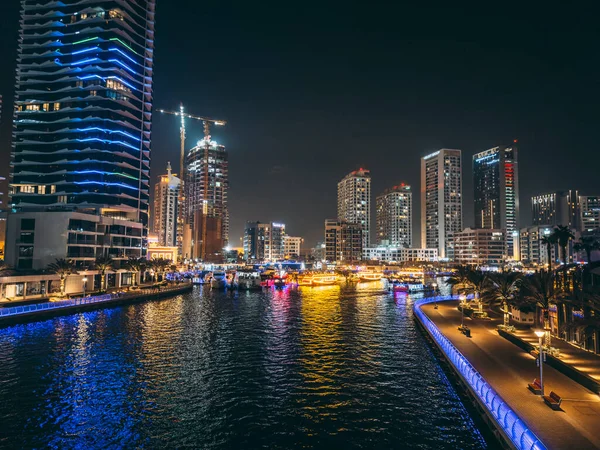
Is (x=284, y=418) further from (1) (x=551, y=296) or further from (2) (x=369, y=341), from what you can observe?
(1) (x=551, y=296)

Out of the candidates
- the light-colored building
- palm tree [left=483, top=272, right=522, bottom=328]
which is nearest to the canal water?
palm tree [left=483, top=272, right=522, bottom=328]

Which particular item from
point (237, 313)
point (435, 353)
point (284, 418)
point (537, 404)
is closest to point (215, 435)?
point (284, 418)

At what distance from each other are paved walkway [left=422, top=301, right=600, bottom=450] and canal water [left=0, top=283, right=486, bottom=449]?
3713mm

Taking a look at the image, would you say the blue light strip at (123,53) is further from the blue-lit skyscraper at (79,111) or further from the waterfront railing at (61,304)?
the waterfront railing at (61,304)

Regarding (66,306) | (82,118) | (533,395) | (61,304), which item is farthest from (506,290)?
(82,118)

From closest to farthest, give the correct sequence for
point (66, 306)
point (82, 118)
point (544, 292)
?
point (544, 292)
point (66, 306)
point (82, 118)

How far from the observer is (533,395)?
25.4 metres

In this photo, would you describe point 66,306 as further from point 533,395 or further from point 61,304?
point 533,395

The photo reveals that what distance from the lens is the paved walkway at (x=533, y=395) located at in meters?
19.8

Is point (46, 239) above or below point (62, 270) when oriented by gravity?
above

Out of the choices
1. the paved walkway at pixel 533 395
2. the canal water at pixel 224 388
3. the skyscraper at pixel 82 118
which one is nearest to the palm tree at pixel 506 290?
the paved walkway at pixel 533 395

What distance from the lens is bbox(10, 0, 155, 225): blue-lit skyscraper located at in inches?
4902

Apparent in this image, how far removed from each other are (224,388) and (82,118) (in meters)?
124

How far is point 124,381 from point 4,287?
56.2 meters
